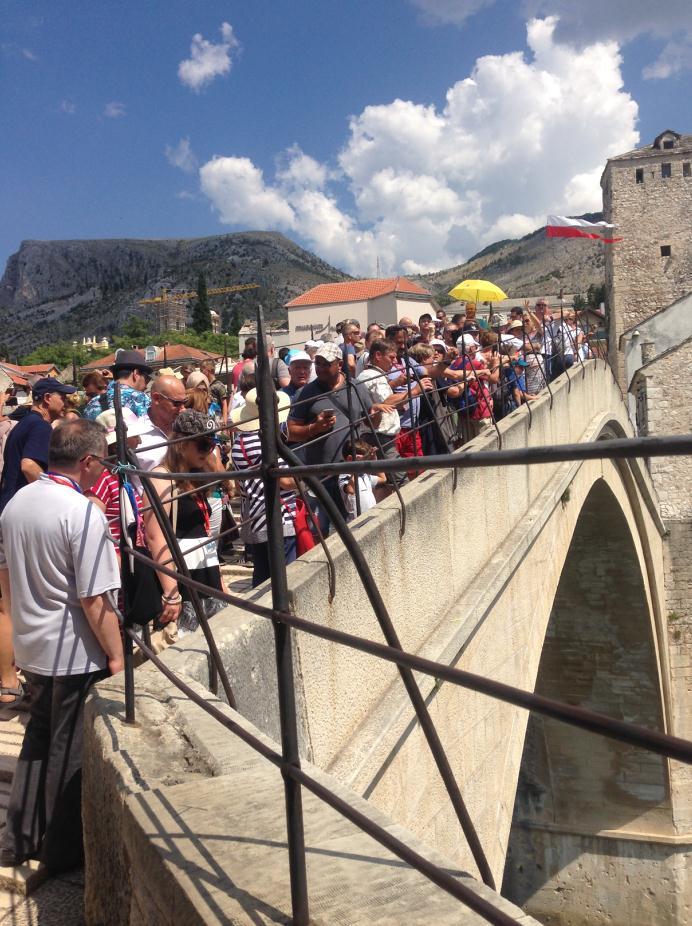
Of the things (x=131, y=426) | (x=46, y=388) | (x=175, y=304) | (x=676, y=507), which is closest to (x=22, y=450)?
(x=131, y=426)

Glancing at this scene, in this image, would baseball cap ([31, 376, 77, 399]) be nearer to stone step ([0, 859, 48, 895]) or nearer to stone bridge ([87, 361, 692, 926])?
stone bridge ([87, 361, 692, 926])

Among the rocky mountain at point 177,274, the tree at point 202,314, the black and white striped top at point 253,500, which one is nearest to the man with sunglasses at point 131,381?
the black and white striped top at point 253,500

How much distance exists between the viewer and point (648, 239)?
1594 inches

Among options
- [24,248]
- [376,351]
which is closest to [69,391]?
[376,351]

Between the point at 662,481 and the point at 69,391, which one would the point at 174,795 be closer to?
the point at 69,391

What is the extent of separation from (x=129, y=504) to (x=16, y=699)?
188 centimetres

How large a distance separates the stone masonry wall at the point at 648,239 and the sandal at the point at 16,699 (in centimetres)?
3897

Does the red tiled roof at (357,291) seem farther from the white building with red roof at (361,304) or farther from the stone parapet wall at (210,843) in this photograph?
the stone parapet wall at (210,843)

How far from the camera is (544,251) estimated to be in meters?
144

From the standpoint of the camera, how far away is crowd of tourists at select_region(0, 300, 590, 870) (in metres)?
2.57

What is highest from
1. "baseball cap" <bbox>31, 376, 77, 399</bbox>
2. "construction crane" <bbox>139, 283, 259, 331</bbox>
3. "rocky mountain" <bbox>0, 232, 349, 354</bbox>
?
"rocky mountain" <bbox>0, 232, 349, 354</bbox>

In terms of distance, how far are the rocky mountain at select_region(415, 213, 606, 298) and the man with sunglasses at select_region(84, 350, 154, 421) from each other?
336ft

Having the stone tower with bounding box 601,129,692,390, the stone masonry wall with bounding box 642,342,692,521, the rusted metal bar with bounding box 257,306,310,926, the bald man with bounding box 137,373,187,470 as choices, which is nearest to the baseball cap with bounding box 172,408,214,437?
the bald man with bounding box 137,373,187,470

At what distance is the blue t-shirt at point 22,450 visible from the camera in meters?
4.66
